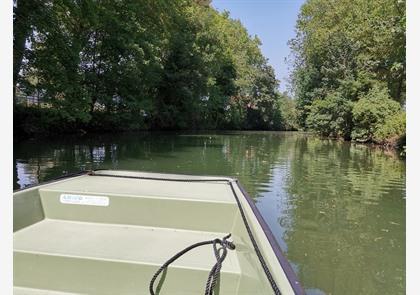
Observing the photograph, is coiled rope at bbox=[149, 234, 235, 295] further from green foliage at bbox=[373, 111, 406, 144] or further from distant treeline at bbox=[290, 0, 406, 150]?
green foliage at bbox=[373, 111, 406, 144]

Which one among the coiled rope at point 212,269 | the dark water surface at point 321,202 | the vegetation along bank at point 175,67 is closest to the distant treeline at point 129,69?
the vegetation along bank at point 175,67

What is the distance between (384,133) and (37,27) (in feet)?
52.2

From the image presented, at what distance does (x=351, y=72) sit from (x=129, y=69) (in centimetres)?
1390

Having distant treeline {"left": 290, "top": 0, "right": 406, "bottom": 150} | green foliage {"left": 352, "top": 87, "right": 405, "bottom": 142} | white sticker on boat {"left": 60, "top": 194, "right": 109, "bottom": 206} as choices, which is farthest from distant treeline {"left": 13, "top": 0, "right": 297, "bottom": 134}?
green foliage {"left": 352, "top": 87, "right": 405, "bottom": 142}

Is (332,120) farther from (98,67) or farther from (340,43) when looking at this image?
(98,67)

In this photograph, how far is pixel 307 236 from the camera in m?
4.98

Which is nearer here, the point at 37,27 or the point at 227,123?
the point at 37,27

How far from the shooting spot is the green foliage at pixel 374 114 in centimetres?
2043

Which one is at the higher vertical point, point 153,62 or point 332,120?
point 153,62

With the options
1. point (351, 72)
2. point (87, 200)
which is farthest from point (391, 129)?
point (87, 200)

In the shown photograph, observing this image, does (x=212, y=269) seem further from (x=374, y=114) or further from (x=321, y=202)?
(x=374, y=114)

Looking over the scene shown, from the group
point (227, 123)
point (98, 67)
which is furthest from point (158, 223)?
point (227, 123)
